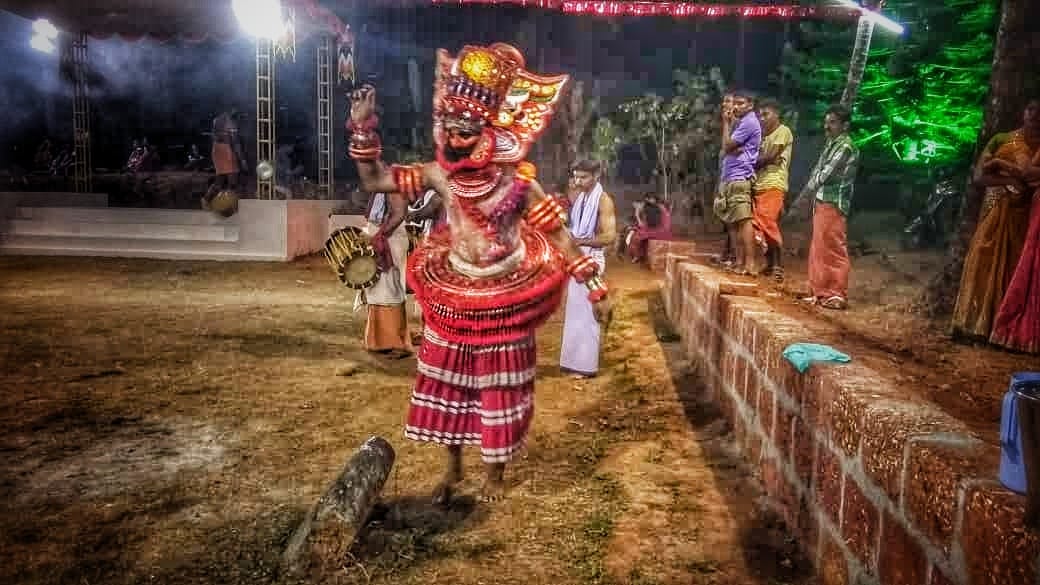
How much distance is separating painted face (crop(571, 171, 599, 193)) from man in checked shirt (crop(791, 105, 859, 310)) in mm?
2113

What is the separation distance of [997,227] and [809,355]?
3060mm

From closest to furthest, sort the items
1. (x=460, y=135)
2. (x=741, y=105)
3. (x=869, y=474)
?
1. (x=869, y=474)
2. (x=460, y=135)
3. (x=741, y=105)

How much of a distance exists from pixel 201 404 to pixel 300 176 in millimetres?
18038

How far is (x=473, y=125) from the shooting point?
3520mm

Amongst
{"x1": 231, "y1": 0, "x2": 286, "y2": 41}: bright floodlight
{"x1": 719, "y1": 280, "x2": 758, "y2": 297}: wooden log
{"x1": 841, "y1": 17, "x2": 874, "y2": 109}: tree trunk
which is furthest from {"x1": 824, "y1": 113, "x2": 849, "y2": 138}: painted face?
{"x1": 231, "y1": 0, "x2": 286, "y2": 41}: bright floodlight

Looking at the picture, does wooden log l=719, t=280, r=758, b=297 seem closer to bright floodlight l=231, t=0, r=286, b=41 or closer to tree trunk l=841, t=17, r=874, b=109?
tree trunk l=841, t=17, r=874, b=109

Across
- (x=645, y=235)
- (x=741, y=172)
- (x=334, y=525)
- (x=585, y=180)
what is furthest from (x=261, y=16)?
(x=334, y=525)

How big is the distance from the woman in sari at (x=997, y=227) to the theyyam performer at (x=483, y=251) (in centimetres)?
341

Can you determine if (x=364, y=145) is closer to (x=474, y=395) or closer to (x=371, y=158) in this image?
(x=371, y=158)

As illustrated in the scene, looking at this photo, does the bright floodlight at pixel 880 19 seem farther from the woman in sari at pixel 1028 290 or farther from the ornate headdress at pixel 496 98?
the ornate headdress at pixel 496 98

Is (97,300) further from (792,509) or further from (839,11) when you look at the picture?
(839,11)

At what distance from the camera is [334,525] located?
10.2 feet

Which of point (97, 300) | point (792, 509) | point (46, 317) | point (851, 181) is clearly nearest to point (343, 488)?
point (792, 509)

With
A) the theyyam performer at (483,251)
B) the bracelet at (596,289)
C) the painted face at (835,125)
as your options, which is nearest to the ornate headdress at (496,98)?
the theyyam performer at (483,251)
